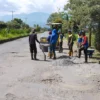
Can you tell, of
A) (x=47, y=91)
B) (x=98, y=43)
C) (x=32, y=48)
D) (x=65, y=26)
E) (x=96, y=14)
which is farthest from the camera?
(x=65, y=26)

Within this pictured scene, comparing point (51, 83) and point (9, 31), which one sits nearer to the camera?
point (51, 83)

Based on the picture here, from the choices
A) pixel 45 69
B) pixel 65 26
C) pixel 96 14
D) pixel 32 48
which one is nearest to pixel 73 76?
pixel 45 69

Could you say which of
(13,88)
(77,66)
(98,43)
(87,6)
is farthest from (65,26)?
(13,88)

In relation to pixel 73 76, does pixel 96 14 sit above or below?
above

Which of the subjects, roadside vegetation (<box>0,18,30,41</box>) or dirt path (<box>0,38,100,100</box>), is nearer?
dirt path (<box>0,38,100,100</box>)

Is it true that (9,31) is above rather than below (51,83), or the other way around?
above

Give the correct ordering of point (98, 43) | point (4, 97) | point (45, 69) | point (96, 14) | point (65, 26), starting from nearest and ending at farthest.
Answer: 1. point (4, 97)
2. point (45, 69)
3. point (96, 14)
4. point (98, 43)
5. point (65, 26)

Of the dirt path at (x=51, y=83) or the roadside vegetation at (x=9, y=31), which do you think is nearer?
the dirt path at (x=51, y=83)

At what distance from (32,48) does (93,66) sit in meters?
4.73

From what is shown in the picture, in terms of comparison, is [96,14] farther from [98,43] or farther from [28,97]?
[28,97]

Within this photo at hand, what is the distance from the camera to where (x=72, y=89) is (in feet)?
33.8

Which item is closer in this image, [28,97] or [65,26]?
[28,97]

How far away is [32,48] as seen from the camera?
63.6 feet

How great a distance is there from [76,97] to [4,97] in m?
1.99
